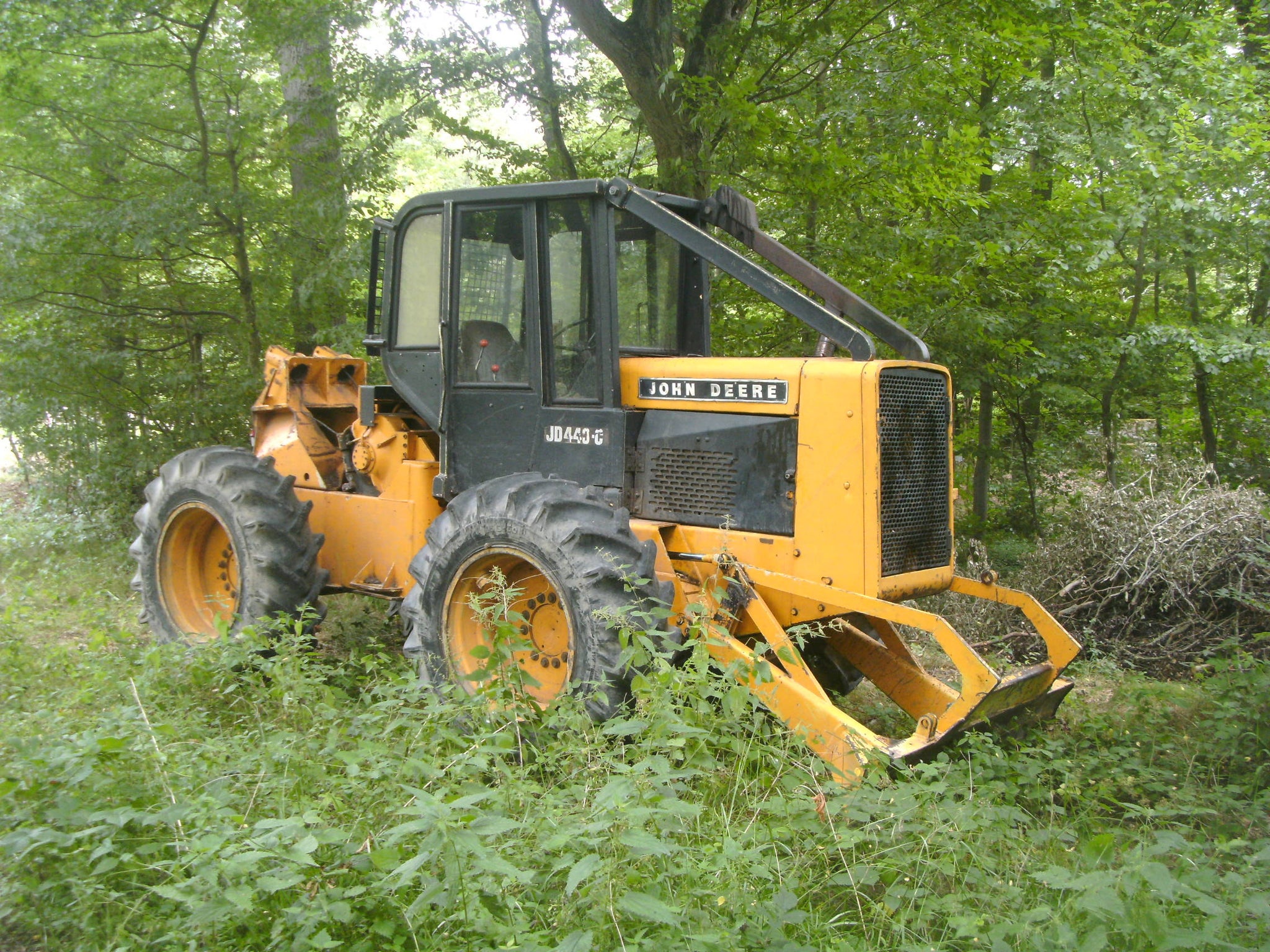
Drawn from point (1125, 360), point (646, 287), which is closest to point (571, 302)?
point (646, 287)

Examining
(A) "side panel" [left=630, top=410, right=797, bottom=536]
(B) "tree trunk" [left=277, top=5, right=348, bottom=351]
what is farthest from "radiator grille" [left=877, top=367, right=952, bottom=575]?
(B) "tree trunk" [left=277, top=5, right=348, bottom=351]

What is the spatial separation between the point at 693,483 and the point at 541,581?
0.86 m

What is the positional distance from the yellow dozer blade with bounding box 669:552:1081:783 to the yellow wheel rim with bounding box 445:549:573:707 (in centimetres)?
65

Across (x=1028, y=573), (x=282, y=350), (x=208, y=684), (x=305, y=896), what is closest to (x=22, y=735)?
(x=208, y=684)

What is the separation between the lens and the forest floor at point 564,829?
2711 mm

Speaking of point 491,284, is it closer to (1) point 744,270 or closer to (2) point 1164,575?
(1) point 744,270

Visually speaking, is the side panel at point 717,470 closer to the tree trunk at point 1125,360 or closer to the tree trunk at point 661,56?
the tree trunk at point 661,56

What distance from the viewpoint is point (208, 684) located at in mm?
4789

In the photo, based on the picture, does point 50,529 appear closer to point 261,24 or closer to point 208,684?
point 261,24

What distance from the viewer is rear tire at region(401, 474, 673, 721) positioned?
4387 mm

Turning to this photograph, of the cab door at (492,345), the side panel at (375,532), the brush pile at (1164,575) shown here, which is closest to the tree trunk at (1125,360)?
the brush pile at (1164,575)

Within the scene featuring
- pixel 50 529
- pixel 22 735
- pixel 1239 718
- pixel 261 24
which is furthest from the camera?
pixel 50 529

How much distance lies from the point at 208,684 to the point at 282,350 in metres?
2.92

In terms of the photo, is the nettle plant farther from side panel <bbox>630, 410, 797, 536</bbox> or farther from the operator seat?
the operator seat
